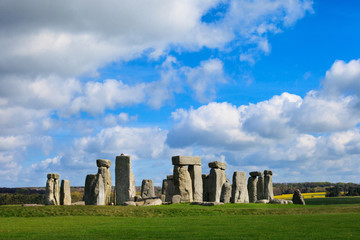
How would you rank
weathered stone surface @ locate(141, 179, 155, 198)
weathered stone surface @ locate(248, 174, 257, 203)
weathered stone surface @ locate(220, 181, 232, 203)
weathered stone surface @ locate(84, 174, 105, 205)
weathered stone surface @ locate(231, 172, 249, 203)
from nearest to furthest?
weathered stone surface @ locate(84, 174, 105, 205), weathered stone surface @ locate(220, 181, 232, 203), weathered stone surface @ locate(231, 172, 249, 203), weathered stone surface @ locate(141, 179, 155, 198), weathered stone surface @ locate(248, 174, 257, 203)

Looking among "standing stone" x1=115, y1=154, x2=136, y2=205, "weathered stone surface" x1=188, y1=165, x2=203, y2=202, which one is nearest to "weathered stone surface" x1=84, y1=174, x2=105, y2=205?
"standing stone" x1=115, y1=154, x2=136, y2=205

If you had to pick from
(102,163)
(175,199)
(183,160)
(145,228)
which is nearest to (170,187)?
(183,160)

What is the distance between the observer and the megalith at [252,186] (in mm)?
38281

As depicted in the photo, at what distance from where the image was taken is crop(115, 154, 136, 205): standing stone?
1139 inches

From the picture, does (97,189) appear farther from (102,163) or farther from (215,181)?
(215,181)

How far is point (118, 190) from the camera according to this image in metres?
29.2

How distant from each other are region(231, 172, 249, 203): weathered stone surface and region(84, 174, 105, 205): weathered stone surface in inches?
412

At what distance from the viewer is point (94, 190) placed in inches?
1041

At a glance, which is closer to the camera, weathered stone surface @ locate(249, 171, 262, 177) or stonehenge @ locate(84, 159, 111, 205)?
stonehenge @ locate(84, 159, 111, 205)

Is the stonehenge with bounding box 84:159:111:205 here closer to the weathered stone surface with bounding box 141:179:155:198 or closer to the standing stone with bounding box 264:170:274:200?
the weathered stone surface with bounding box 141:179:155:198

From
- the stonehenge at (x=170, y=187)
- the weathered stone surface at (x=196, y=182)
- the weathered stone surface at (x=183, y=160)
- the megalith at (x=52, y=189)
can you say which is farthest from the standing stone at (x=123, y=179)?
the weathered stone surface at (x=196, y=182)

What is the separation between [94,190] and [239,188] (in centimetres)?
1161

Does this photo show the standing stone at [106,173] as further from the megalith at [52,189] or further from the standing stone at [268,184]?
the standing stone at [268,184]

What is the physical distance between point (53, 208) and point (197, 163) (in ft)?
40.2
